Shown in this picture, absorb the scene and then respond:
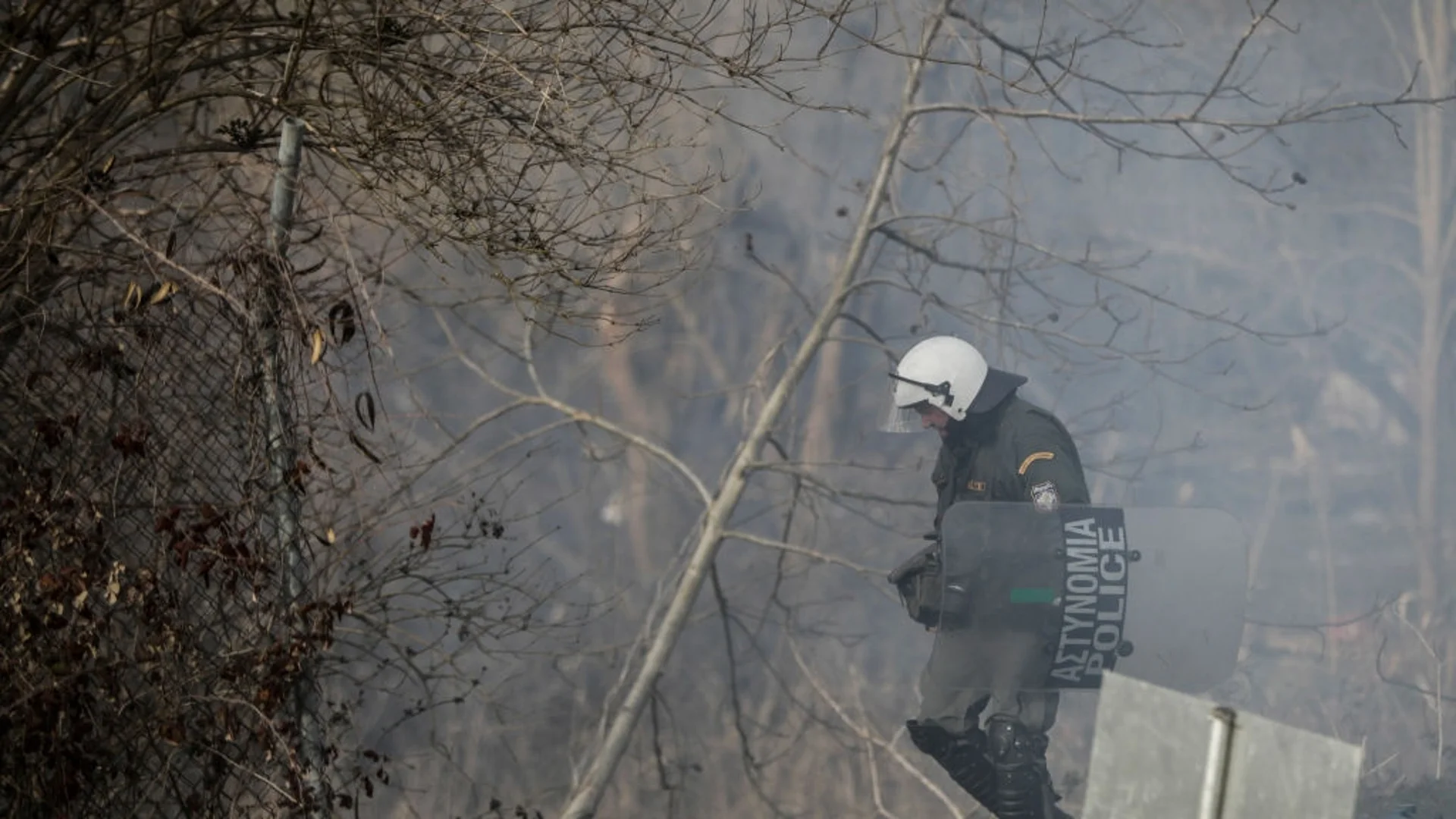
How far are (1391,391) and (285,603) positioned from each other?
38.4 feet

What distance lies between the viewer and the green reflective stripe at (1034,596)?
574cm

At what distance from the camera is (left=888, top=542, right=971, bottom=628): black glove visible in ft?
19.0

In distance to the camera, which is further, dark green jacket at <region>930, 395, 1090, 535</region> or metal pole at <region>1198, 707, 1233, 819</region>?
dark green jacket at <region>930, 395, 1090, 535</region>

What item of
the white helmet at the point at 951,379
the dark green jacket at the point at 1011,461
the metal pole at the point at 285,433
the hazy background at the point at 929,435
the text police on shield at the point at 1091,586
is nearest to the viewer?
the metal pole at the point at 285,433

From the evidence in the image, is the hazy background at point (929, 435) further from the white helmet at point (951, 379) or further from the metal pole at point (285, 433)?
the metal pole at point (285, 433)

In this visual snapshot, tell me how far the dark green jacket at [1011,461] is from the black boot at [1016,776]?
0.77 m

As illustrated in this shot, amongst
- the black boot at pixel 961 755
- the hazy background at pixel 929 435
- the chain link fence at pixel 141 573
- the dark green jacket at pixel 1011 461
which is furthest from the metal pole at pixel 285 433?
the hazy background at pixel 929 435

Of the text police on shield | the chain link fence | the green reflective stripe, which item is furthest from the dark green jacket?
the chain link fence

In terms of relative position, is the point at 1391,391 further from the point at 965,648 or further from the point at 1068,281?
the point at 965,648

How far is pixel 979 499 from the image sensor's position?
6.19 metres

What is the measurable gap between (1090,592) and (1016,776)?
30.3 inches

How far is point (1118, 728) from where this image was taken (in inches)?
102

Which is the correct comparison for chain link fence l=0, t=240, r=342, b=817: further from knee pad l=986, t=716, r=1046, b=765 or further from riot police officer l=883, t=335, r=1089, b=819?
knee pad l=986, t=716, r=1046, b=765

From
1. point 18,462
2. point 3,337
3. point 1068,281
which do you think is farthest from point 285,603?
point 1068,281
